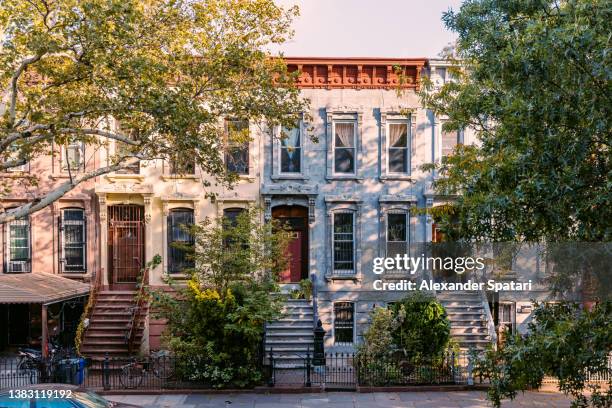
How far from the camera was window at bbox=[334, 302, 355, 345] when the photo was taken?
21.6 meters

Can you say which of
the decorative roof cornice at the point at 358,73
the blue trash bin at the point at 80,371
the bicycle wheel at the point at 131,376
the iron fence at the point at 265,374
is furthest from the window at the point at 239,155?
the blue trash bin at the point at 80,371

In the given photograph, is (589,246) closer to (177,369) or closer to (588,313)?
(588,313)

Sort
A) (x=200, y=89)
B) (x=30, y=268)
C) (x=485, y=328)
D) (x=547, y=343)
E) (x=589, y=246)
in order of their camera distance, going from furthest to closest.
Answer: (x=30, y=268), (x=485, y=328), (x=200, y=89), (x=589, y=246), (x=547, y=343)

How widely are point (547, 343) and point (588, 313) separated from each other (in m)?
0.83

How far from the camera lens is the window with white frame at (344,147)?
2200 cm

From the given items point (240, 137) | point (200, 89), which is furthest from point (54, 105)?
point (240, 137)

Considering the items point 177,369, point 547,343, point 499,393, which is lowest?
point 177,369

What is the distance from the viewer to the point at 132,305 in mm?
20844

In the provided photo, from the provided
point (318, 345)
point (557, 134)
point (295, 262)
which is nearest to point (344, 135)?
point (295, 262)

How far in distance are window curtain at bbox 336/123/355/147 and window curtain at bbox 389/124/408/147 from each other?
1494 millimetres

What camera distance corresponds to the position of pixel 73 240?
21641 mm

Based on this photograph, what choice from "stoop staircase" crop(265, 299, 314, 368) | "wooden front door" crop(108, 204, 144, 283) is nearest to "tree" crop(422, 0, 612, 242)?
"stoop staircase" crop(265, 299, 314, 368)

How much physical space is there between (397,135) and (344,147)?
210cm

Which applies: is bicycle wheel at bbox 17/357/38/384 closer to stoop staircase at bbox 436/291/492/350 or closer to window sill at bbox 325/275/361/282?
window sill at bbox 325/275/361/282
